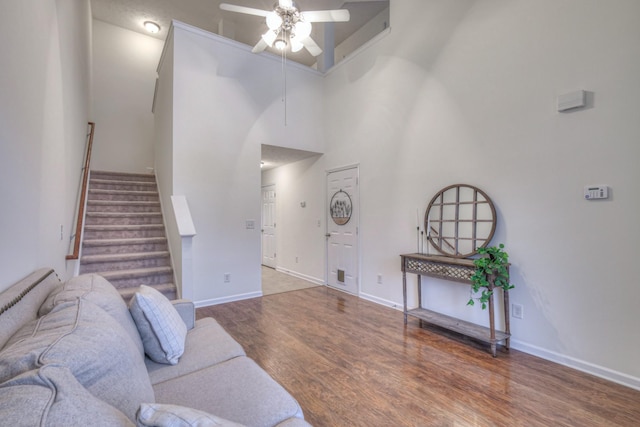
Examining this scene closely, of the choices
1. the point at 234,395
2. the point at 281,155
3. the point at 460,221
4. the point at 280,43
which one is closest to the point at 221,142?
the point at 281,155

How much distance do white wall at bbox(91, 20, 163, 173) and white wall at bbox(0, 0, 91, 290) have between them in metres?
4.02

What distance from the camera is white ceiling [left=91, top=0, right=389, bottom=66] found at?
5.30m

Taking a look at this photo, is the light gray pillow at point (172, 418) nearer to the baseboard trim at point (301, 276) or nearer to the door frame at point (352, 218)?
the door frame at point (352, 218)

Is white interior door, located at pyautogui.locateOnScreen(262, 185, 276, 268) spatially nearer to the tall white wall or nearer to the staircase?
the staircase

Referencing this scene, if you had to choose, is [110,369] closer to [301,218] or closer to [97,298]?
[97,298]

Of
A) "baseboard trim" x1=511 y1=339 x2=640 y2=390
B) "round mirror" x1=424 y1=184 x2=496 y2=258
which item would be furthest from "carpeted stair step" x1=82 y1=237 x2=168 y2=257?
"baseboard trim" x1=511 y1=339 x2=640 y2=390

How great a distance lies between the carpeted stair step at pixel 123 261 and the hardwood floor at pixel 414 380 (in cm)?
148

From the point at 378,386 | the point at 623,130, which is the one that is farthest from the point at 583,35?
the point at 378,386

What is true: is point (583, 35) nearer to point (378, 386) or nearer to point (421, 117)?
point (421, 117)

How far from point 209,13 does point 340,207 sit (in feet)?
14.8

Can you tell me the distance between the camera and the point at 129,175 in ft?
18.2

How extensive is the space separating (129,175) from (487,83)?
588 centimetres

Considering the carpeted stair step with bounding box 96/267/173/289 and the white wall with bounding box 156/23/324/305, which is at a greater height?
the white wall with bounding box 156/23/324/305

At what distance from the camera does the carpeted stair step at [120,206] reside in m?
4.53
